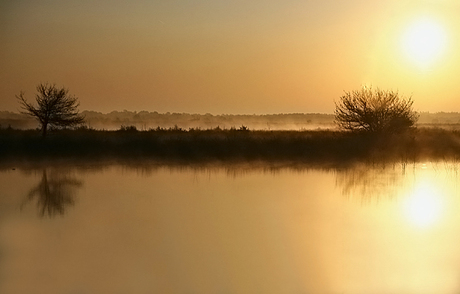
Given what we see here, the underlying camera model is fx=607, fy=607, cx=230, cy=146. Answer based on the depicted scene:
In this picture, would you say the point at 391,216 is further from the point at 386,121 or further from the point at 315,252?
the point at 386,121

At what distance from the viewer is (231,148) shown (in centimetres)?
2347

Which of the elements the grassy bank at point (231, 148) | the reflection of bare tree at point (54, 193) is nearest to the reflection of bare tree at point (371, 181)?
the grassy bank at point (231, 148)

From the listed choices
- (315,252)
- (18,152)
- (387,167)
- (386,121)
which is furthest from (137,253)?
(386,121)

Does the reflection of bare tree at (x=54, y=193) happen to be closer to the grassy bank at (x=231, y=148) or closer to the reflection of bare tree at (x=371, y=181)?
the reflection of bare tree at (x=371, y=181)

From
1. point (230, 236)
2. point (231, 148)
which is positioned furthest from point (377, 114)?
point (230, 236)

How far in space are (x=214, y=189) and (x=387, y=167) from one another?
7.36m

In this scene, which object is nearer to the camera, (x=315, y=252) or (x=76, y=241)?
(x=315, y=252)

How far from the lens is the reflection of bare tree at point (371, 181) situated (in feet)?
40.2

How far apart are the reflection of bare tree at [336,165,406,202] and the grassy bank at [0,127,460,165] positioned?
3.50m

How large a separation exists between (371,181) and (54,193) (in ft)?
23.8

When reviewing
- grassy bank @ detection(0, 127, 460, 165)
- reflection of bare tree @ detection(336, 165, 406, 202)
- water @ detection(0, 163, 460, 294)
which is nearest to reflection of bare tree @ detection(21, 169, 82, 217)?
water @ detection(0, 163, 460, 294)

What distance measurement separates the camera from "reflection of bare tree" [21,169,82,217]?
34.9ft

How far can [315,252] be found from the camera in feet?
24.6

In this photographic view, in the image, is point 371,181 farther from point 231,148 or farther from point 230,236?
point 231,148
